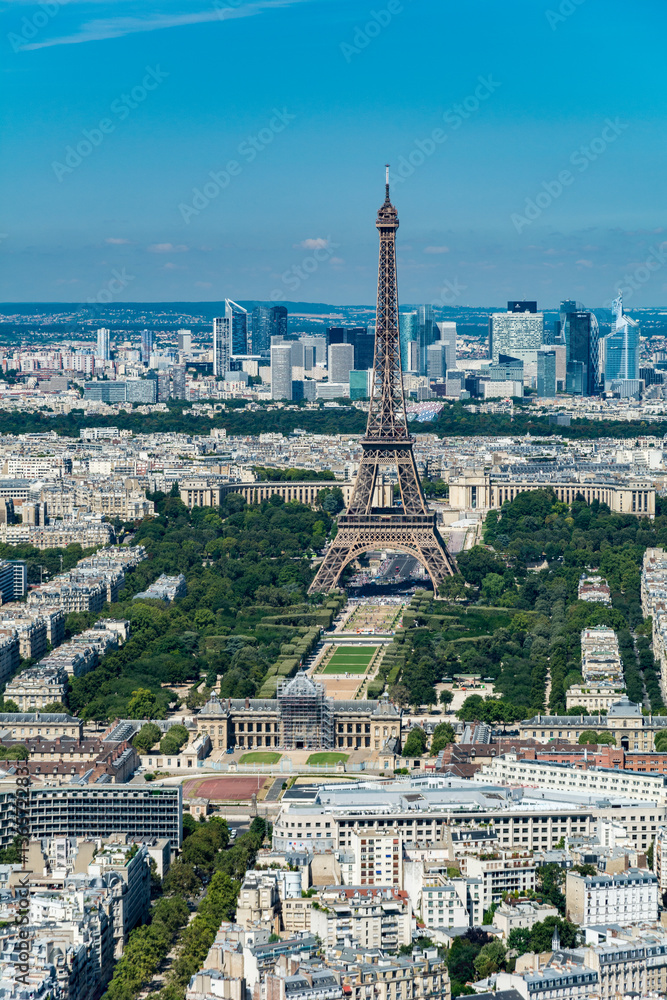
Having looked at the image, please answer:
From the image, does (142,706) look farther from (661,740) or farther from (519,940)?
(519,940)

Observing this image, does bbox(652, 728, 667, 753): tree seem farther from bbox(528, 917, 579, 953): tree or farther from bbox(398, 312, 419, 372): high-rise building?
bbox(398, 312, 419, 372): high-rise building

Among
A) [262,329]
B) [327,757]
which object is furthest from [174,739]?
[262,329]

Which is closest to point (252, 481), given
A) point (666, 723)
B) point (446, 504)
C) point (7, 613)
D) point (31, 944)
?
point (446, 504)

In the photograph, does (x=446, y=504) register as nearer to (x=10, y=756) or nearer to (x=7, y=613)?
(x=7, y=613)

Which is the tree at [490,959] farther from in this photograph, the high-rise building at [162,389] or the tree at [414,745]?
the high-rise building at [162,389]

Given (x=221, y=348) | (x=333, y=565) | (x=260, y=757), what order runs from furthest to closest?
(x=221, y=348)
(x=333, y=565)
(x=260, y=757)

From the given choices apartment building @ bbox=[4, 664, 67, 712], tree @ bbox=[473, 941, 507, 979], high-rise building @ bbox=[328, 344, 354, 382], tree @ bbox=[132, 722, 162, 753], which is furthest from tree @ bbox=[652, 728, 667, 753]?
high-rise building @ bbox=[328, 344, 354, 382]

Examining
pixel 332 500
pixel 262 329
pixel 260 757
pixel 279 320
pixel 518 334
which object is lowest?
pixel 260 757
